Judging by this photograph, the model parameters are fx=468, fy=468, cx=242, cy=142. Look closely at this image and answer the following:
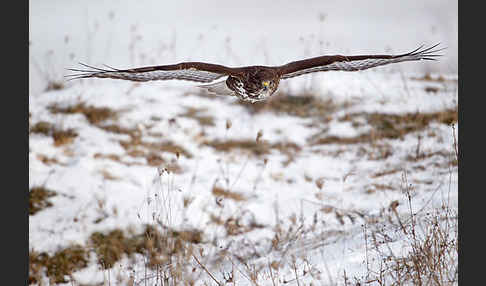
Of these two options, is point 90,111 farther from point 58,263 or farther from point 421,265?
point 421,265

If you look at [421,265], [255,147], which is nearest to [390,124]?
[255,147]

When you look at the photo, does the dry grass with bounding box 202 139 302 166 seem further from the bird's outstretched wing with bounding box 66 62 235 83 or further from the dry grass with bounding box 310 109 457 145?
the bird's outstretched wing with bounding box 66 62 235 83

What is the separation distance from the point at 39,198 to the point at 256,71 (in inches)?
138

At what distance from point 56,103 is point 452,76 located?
727 centimetres

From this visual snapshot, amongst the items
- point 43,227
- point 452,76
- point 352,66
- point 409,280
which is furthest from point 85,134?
point 452,76

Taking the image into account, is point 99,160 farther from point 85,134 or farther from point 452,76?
point 452,76

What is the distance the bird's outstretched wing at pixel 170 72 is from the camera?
2559 millimetres

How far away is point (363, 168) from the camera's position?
20.7ft

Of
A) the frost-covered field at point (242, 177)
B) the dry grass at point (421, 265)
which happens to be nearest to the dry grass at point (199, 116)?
the frost-covered field at point (242, 177)

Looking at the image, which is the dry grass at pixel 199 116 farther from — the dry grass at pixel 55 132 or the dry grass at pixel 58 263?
the dry grass at pixel 58 263

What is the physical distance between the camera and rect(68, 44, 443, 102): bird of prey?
2742 millimetres

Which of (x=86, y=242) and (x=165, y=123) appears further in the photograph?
(x=165, y=123)

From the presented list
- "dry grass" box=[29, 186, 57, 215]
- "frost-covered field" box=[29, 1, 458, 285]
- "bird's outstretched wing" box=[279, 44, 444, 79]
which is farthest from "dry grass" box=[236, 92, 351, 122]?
"bird's outstretched wing" box=[279, 44, 444, 79]

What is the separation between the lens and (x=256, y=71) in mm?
2912
